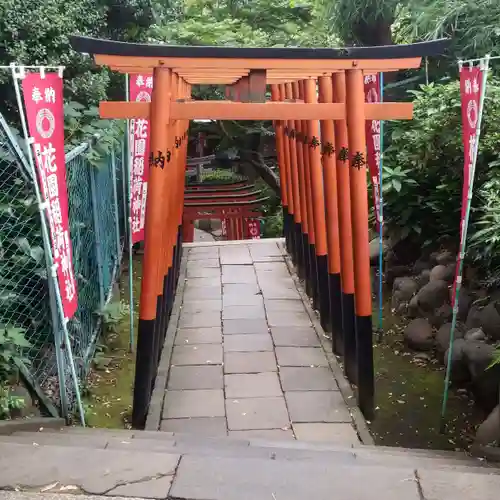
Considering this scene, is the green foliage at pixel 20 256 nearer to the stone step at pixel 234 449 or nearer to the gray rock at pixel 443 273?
the stone step at pixel 234 449

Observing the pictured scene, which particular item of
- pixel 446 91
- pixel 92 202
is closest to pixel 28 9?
pixel 92 202

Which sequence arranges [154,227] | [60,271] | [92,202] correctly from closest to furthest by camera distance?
1. [60,271]
2. [154,227]
3. [92,202]

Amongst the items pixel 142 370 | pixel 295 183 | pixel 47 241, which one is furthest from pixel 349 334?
pixel 295 183

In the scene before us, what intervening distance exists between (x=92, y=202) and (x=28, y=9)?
262cm

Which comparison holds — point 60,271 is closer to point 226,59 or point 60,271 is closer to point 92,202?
point 226,59

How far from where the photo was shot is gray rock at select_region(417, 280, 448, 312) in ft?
23.9

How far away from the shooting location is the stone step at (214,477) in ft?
9.51

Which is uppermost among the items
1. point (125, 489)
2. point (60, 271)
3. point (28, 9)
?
point (28, 9)

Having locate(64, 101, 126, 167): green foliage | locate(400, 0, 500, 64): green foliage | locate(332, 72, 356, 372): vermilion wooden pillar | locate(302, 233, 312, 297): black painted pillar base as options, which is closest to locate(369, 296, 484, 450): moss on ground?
locate(332, 72, 356, 372): vermilion wooden pillar

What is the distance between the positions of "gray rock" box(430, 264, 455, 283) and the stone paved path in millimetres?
1674

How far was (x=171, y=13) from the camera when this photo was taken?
1122cm

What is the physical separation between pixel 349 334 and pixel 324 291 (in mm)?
1419

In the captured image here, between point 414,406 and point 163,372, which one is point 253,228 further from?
point 414,406

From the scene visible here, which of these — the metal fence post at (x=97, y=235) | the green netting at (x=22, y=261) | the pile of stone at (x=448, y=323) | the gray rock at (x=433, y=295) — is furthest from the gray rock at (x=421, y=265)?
the green netting at (x=22, y=261)
